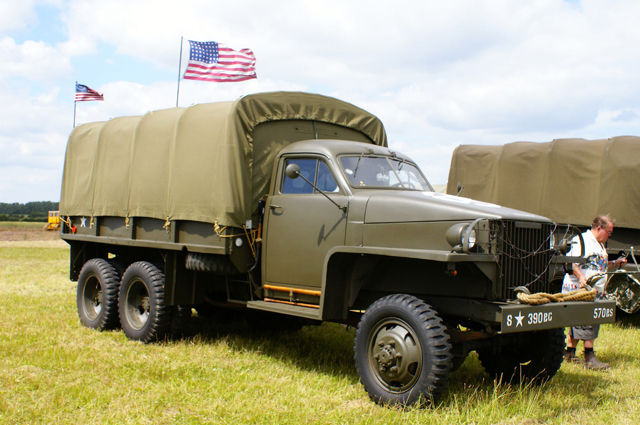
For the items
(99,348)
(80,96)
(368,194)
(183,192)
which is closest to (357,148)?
(368,194)

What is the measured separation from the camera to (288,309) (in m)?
6.58

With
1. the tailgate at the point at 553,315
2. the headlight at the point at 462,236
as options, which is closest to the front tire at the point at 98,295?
the headlight at the point at 462,236

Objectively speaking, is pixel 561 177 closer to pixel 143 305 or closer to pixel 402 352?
pixel 402 352

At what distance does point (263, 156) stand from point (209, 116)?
0.85 metres

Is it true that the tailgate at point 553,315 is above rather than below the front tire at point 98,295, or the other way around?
above

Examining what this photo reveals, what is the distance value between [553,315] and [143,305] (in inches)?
219

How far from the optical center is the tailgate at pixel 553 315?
5113mm

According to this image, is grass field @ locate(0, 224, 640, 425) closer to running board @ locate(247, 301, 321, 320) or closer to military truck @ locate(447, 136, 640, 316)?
running board @ locate(247, 301, 321, 320)

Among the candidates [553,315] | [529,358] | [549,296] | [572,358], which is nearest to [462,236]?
[549,296]

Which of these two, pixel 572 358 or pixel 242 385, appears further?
pixel 572 358

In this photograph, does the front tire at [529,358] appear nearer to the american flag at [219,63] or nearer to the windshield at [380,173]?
the windshield at [380,173]

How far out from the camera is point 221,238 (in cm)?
726

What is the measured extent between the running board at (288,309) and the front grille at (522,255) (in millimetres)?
1811

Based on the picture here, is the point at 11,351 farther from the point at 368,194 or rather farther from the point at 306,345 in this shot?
the point at 368,194
